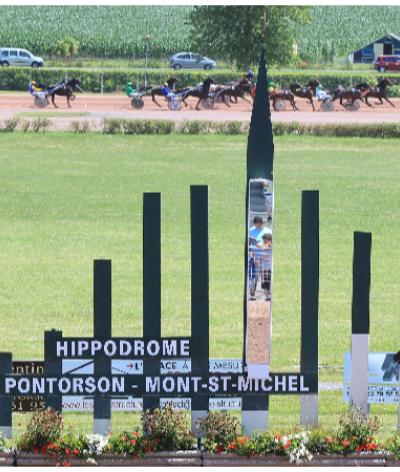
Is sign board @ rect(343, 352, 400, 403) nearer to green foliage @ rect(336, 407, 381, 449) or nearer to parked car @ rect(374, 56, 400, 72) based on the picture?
green foliage @ rect(336, 407, 381, 449)

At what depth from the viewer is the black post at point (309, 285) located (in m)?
13.4

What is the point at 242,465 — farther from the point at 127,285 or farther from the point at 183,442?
the point at 127,285

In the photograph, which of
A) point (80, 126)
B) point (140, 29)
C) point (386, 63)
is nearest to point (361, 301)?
point (80, 126)

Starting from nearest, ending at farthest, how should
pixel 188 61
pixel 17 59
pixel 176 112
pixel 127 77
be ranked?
1. pixel 176 112
2. pixel 127 77
3. pixel 17 59
4. pixel 188 61

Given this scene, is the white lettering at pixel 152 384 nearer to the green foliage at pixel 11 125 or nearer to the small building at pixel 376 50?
the green foliage at pixel 11 125

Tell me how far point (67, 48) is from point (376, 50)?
16.4 meters

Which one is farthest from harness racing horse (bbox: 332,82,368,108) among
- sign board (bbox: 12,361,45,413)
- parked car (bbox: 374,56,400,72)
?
sign board (bbox: 12,361,45,413)

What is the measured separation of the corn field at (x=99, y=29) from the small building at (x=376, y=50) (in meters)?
9.99

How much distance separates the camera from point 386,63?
265 feet

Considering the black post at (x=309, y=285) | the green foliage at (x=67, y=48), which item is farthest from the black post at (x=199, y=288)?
the green foliage at (x=67, y=48)

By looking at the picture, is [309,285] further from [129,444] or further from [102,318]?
[129,444]

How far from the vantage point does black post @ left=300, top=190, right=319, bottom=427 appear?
13.4 m

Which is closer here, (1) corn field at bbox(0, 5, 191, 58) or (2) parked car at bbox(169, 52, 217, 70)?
Answer: (2) parked car at bbox(169, 52, 217, 70)

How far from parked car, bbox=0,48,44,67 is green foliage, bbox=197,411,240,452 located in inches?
2536
